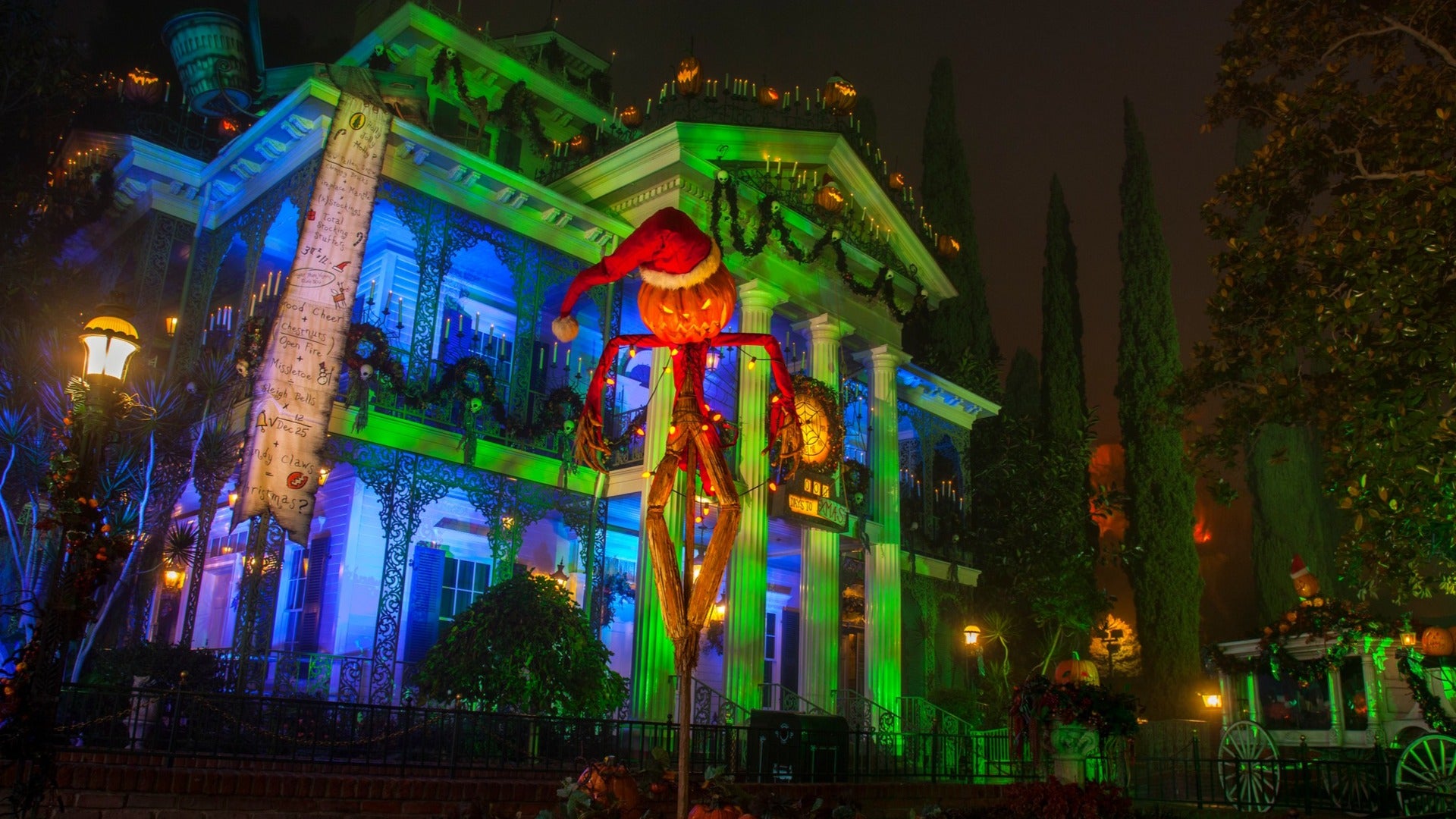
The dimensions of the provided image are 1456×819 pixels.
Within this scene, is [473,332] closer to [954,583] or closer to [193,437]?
[193,437]

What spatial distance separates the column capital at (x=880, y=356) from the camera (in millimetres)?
23094

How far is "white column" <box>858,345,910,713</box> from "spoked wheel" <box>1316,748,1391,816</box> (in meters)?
8.62

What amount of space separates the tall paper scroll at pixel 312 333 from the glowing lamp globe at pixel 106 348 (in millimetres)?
5332

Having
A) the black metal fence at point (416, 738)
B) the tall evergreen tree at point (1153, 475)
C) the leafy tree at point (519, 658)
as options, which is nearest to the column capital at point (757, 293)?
the leafy tree at point (519, 658)

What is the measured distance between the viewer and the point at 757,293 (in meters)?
19.7

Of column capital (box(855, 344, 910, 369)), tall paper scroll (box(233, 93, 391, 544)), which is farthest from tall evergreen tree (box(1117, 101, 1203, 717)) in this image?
tall paper scroll (box(233, 93, 391, 544))

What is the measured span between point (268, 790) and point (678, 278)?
602 cm

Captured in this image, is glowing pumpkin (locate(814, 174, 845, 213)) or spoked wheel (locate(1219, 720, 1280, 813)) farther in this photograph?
glowing pumpkin (locate(814, 174, 845, 213))

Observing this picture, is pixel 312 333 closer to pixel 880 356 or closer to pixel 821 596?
pixel 821 596

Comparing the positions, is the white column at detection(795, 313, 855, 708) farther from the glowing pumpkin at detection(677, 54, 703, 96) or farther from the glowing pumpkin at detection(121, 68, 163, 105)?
the glowing pumpkin at detection(121, 68, 163, 105)

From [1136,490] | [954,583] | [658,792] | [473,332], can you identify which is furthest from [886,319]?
[658,792]

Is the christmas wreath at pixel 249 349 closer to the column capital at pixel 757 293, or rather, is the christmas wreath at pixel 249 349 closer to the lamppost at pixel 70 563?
the lamppost at pixel 70 563

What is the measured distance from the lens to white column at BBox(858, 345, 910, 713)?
2106cm

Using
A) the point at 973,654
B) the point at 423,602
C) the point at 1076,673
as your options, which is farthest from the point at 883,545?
the point at 423,602
